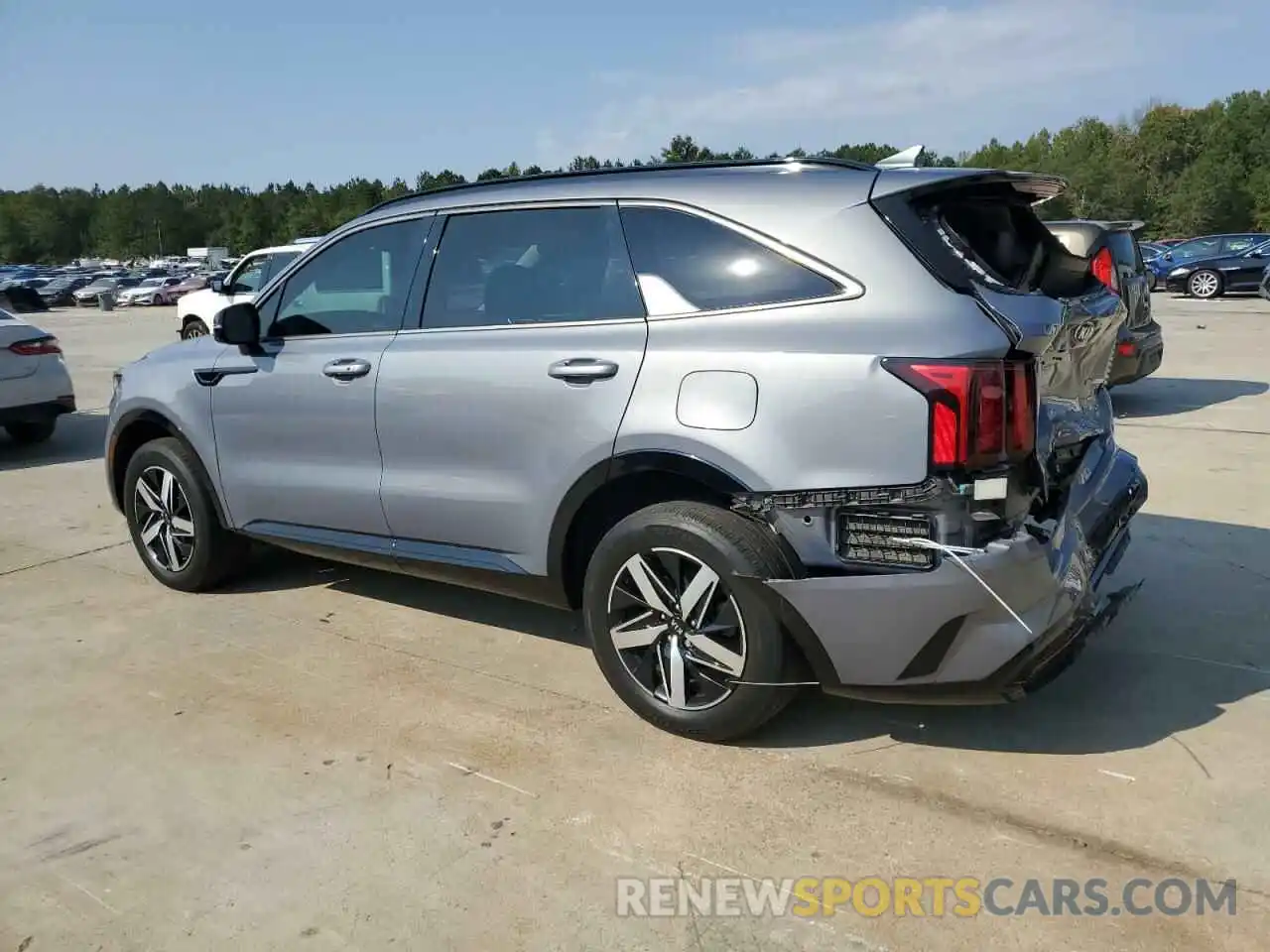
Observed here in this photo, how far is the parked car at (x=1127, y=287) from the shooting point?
8992mm

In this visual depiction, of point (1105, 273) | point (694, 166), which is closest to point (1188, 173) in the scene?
point (1105, 273)

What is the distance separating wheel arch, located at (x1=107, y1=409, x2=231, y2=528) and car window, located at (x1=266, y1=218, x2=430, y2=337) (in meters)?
0.80

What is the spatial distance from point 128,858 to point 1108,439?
11.9 ft

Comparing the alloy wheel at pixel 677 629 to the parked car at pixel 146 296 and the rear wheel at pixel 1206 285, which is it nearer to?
the rear wheel at pixel 1206 285

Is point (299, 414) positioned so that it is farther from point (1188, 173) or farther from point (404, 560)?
point (1188, 173)

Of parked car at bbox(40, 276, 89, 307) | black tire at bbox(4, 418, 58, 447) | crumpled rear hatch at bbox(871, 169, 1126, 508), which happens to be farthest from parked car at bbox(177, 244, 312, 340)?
parked car at bbox(40, 276, 89, 307)

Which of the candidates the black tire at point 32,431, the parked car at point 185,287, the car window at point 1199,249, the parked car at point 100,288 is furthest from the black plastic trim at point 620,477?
the parked car at point 100,288

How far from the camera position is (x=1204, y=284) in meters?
25.3

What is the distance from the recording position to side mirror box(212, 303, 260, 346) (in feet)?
15.3

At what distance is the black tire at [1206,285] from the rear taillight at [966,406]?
25825 mm

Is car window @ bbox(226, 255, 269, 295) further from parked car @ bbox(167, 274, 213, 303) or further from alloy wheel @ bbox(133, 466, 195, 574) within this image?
parked car @ bbox(167, 274, 213, 303)

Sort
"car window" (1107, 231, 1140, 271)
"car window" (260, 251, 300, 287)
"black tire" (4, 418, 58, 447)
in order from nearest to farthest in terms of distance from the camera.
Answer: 1. "car window" (1107, 231, 1140, 271)
2. "black tire" (4, 418, 58, 447)
3. "car window" (260, 251, 300, 287)

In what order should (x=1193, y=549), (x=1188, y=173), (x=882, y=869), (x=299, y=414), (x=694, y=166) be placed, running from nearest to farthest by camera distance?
(x=882, y=869) → (x=694, y=166) → (x=299, y=414) → (x=1193, y=549) → (x=1188, y=173)

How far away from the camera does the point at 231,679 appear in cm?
421
